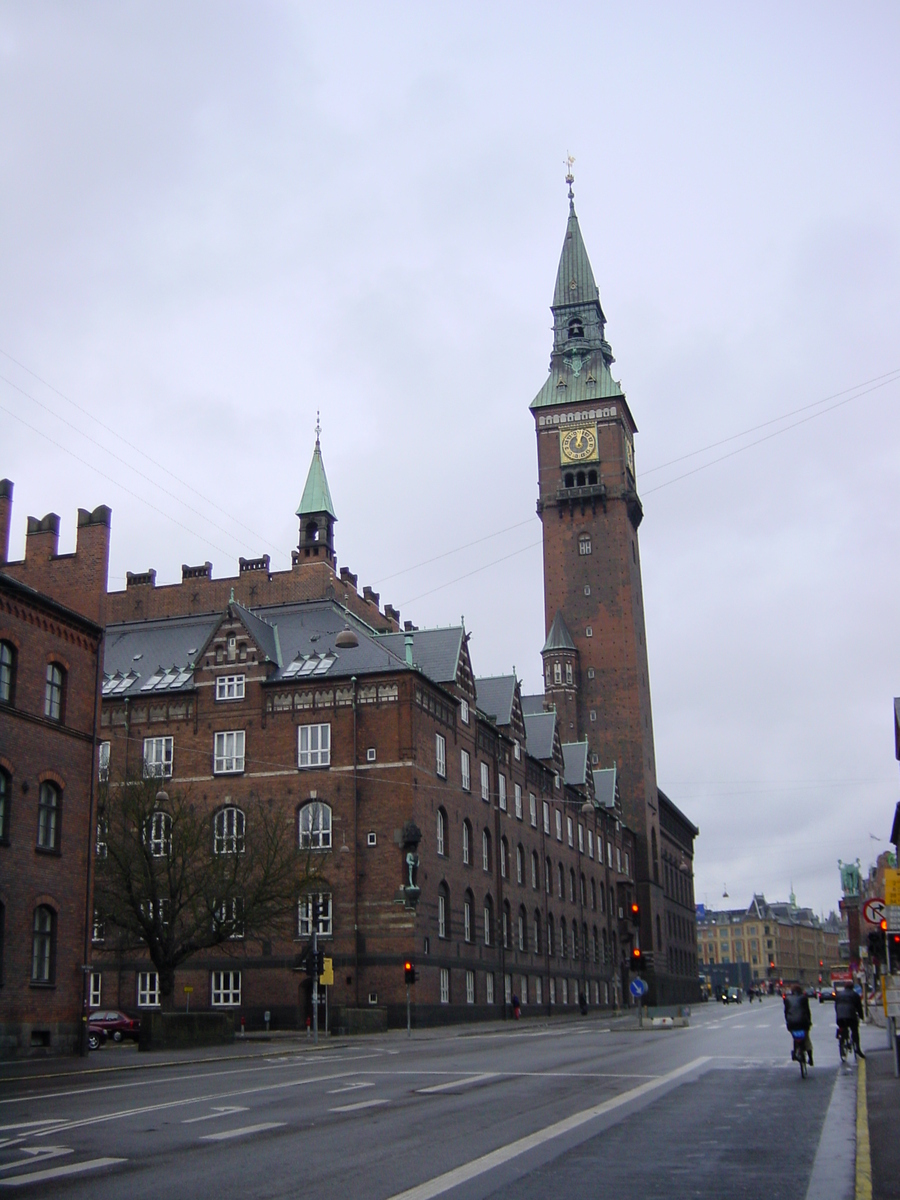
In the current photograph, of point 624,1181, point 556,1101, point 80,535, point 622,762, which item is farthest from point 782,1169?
point 622,762

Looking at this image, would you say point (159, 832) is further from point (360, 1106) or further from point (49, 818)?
point (360, 1106)

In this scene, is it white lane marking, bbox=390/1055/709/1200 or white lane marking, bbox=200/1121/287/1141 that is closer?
white lane marking, bbox=390/1055/709/1200

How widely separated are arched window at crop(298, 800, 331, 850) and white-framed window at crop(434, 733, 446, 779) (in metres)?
5.55

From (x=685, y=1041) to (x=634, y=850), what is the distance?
66184 millimetres

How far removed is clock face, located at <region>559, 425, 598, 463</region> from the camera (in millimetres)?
108250

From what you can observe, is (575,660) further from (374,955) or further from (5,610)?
(5,610)

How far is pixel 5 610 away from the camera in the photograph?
3238 centimetres

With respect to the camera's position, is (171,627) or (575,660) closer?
(171,627)

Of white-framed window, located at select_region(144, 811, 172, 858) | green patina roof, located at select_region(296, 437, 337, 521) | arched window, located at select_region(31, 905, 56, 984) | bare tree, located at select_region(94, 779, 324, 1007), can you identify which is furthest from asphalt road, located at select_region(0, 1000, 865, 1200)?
green patina roof, located at select_region(296, 437, 337, 521)

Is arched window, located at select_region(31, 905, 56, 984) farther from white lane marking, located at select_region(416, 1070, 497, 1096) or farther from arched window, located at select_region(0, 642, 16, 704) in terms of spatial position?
white lane marking, located at select_region(416, 1070, 497, 1096)

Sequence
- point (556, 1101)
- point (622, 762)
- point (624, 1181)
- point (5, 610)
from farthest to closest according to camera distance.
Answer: point (622, 762) → point (5, 610) → point (556, 1101) → point (624, 1181)

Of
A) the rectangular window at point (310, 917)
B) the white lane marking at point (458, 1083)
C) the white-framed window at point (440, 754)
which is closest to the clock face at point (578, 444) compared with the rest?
the white-framed window at point (440, 754)

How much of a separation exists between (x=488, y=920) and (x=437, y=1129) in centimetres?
4890

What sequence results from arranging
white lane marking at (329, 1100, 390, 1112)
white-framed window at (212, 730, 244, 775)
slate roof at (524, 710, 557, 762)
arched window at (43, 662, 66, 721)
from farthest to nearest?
slate roof at (524, 710, 557, 762)
white-framed window at (212, 730, 244, 775)
arched window at (43, 662, 66, 721)
white lane marking at (329, 1100, 390, 1112)
